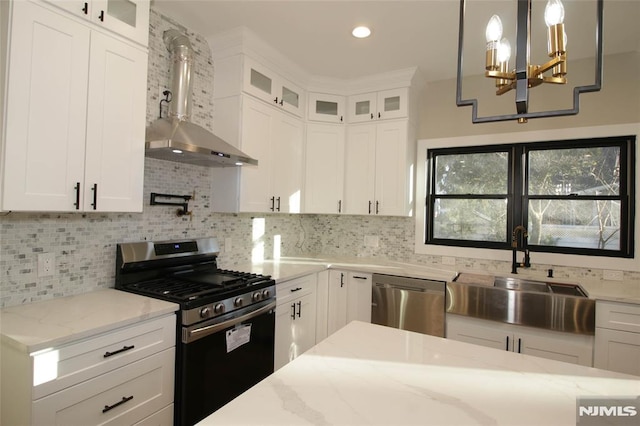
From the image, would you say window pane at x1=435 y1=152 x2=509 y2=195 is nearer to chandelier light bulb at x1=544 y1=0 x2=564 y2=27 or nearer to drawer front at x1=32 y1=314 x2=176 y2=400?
chandelier light bulb at x1=544 y1=0 x2=564 y2=27

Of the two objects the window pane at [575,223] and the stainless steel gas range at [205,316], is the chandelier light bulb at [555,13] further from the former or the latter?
the window pane at [575,223]

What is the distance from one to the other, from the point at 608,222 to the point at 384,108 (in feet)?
7.10

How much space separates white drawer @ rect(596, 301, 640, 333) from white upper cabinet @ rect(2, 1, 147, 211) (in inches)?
119

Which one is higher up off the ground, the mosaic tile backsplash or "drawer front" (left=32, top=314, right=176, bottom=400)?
the mosaic tile backsplash

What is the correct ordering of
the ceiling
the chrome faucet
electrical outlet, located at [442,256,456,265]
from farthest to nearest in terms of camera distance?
electrical outlet, located at [442,256,456,265] → the chrome faucet → the ceiling

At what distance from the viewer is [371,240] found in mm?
3846

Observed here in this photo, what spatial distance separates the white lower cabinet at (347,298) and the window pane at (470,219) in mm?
1012

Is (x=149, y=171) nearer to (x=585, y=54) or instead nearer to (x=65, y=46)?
(x=65, y=46)

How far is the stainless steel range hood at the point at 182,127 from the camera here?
2.20m

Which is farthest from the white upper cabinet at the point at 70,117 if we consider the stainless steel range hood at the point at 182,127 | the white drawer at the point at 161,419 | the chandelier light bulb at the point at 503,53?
the chandelier light bulb at the point at 503,53

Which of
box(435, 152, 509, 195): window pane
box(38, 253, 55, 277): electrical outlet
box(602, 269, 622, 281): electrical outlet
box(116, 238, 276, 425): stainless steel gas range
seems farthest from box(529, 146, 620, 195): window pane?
box(38, 253, 55, 277): electrical outlet

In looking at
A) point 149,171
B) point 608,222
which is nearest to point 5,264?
point 149,171

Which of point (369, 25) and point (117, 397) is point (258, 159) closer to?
point (369, 25)

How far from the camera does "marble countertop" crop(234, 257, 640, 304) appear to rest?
2.40 m
